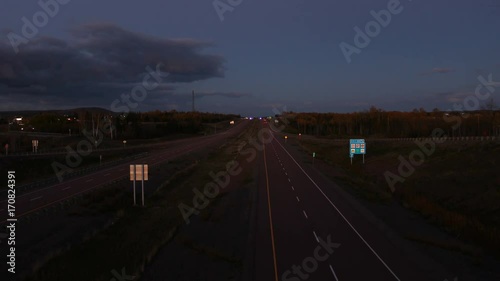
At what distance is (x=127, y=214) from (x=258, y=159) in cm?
4004

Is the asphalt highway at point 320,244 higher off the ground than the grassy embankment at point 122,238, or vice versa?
the asphalt highway at point 320,244

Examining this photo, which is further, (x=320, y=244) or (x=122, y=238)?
(x=122, y=238)

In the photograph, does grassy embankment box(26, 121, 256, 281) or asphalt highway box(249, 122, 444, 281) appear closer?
asphalt highway box(249, 122, 444, 281)

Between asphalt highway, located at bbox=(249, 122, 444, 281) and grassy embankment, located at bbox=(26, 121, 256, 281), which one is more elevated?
asphalt highway, located at bbox=(249, 122, 444, 281)

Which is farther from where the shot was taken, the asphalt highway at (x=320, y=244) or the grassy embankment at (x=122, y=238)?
the grassy embankment at (x=122, y=238)

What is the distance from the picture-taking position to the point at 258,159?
227 ft

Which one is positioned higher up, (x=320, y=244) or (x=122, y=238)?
(x=320, y=244)

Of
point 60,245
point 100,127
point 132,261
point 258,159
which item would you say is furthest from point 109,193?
point 100,127

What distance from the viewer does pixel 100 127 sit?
143750 millimetres

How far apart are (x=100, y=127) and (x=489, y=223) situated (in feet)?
425

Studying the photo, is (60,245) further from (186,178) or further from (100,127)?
(100,127)

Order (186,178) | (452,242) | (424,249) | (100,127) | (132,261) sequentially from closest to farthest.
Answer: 1. (132,261)
2. (424,249)
3. (452,242)
4. (186,178)
5. (100,127)

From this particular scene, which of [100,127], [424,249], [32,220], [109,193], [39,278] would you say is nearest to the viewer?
[39,278]

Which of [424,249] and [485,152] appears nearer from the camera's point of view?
[424,249]
